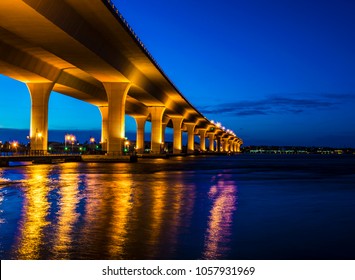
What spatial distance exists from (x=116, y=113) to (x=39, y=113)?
9.76 meters

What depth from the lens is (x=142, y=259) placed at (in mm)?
8391

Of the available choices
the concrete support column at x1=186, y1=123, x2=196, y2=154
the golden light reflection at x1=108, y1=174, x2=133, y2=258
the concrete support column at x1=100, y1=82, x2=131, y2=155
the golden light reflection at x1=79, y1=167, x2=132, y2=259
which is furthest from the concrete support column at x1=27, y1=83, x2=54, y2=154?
the concrete support column at x1=186, y1=123, x2=196, y2=154

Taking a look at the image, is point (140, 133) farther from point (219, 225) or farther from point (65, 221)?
point (219, 225)

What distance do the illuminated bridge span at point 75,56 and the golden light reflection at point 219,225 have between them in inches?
705

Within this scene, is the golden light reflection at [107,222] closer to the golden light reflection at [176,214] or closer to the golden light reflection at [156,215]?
the golden light reflection at [156,215]

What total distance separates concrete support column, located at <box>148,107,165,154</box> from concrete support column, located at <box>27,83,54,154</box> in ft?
119

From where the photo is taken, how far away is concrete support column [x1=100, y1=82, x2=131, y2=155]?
207 ft

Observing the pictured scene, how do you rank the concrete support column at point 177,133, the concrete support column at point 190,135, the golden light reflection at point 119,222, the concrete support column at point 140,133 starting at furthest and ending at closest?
the concrete support column at point 190,135
the concrete support column at point 140,133
the concrete support column at point 177,133
the golden light reflection at point 119,222

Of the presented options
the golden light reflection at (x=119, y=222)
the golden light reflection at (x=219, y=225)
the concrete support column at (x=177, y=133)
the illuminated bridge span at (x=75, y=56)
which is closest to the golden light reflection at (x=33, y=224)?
the golden light reflection at (x=119, y=222)

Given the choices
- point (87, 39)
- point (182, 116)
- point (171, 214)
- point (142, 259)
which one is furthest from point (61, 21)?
point (182, 116)

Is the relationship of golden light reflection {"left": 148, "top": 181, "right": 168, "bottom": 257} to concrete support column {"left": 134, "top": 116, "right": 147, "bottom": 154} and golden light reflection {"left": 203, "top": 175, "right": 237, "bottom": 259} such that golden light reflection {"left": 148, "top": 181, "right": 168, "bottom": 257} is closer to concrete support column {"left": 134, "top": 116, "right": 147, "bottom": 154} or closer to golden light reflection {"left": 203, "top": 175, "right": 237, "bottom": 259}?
golden light reflection {"left": 203, "top": 175, "right": 237, "bottom": 259}

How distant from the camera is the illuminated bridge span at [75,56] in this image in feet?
112

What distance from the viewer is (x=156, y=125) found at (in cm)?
9725
